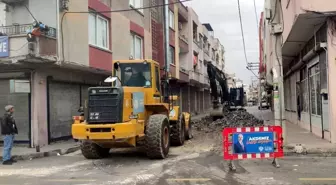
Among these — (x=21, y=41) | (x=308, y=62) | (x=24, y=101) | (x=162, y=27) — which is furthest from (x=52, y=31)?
(x=162, y=27)

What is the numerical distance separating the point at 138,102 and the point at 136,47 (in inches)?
500

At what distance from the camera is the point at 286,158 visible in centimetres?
1151

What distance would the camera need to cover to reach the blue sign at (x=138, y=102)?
37.5 ft

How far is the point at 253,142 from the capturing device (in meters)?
10.1

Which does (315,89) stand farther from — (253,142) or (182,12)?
(182,12)

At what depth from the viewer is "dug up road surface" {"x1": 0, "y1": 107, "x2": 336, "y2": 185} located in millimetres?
8641

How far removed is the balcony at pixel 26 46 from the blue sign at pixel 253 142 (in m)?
7.95

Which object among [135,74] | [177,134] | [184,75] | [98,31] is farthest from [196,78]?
[135,74]

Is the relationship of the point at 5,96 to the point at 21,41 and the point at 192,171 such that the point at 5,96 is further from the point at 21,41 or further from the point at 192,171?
the point at 192,171

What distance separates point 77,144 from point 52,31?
478 centimetres

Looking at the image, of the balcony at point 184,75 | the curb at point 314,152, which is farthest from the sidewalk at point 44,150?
the balcony at point 184,75

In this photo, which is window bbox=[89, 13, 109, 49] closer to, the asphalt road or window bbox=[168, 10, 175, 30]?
the asphalt road

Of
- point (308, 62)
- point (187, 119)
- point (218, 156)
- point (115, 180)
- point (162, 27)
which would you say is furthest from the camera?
point (162, 27)

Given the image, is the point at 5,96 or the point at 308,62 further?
the point at 308,62
